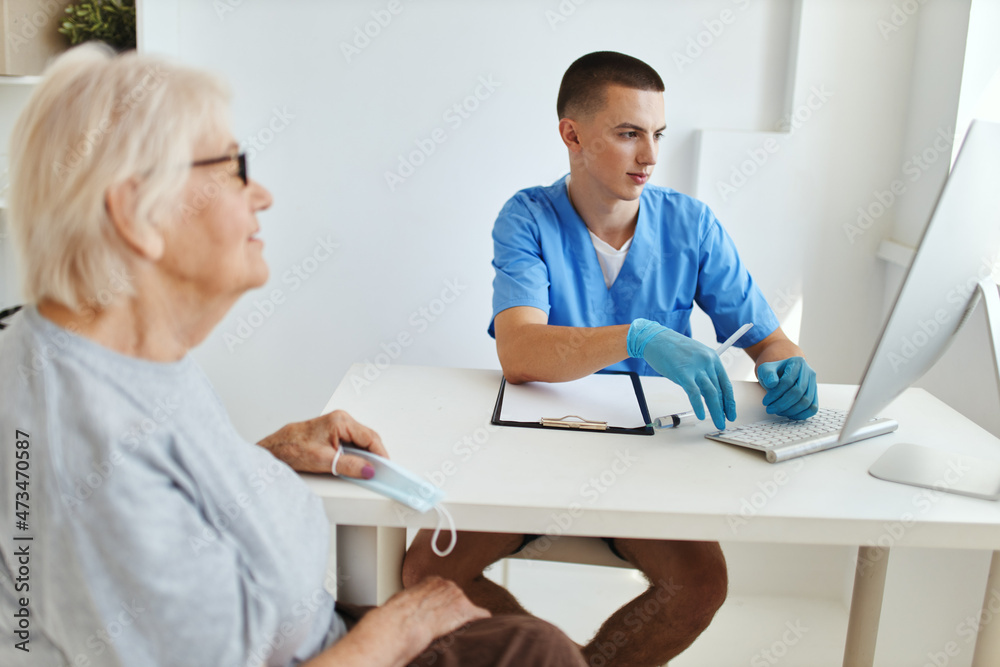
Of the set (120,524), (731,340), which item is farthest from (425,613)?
(731,340)

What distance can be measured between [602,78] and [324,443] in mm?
1116

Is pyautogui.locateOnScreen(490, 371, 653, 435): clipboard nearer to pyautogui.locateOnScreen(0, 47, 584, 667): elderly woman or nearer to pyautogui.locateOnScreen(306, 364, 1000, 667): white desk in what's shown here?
pyautogui.locateOnScreen(306, 364, 1000, 667): white desk

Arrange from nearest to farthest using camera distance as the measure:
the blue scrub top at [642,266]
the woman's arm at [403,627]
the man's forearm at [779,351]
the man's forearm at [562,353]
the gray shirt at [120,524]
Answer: the gray shirt at [120,524] < the woman's arm at [403,627] < the man's forearm at [562,353] < the man's forearm at [779,351] < the blue scrub top at [642,266]

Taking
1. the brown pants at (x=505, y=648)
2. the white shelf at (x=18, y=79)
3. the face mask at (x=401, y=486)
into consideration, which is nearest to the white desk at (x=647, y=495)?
the face mask at (x=401, y=486)

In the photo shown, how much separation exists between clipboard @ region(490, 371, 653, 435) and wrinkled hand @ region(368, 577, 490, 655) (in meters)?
0.31

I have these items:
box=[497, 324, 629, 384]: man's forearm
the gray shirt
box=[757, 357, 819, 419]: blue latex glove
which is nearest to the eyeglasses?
the gray shirt

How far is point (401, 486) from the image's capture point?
0.99 meters

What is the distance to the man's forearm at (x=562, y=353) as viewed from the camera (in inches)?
54.4

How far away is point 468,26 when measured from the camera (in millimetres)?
2281

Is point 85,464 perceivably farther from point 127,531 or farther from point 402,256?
point 402,256

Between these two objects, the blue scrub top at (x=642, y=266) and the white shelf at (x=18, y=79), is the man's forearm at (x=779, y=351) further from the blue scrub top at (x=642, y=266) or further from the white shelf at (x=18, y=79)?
the white shelf at (x=18, y=79)

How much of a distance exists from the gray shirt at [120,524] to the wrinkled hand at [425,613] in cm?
14

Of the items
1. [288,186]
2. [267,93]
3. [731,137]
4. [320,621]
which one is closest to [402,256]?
[288,186]

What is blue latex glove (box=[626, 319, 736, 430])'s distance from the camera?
3.97ft
